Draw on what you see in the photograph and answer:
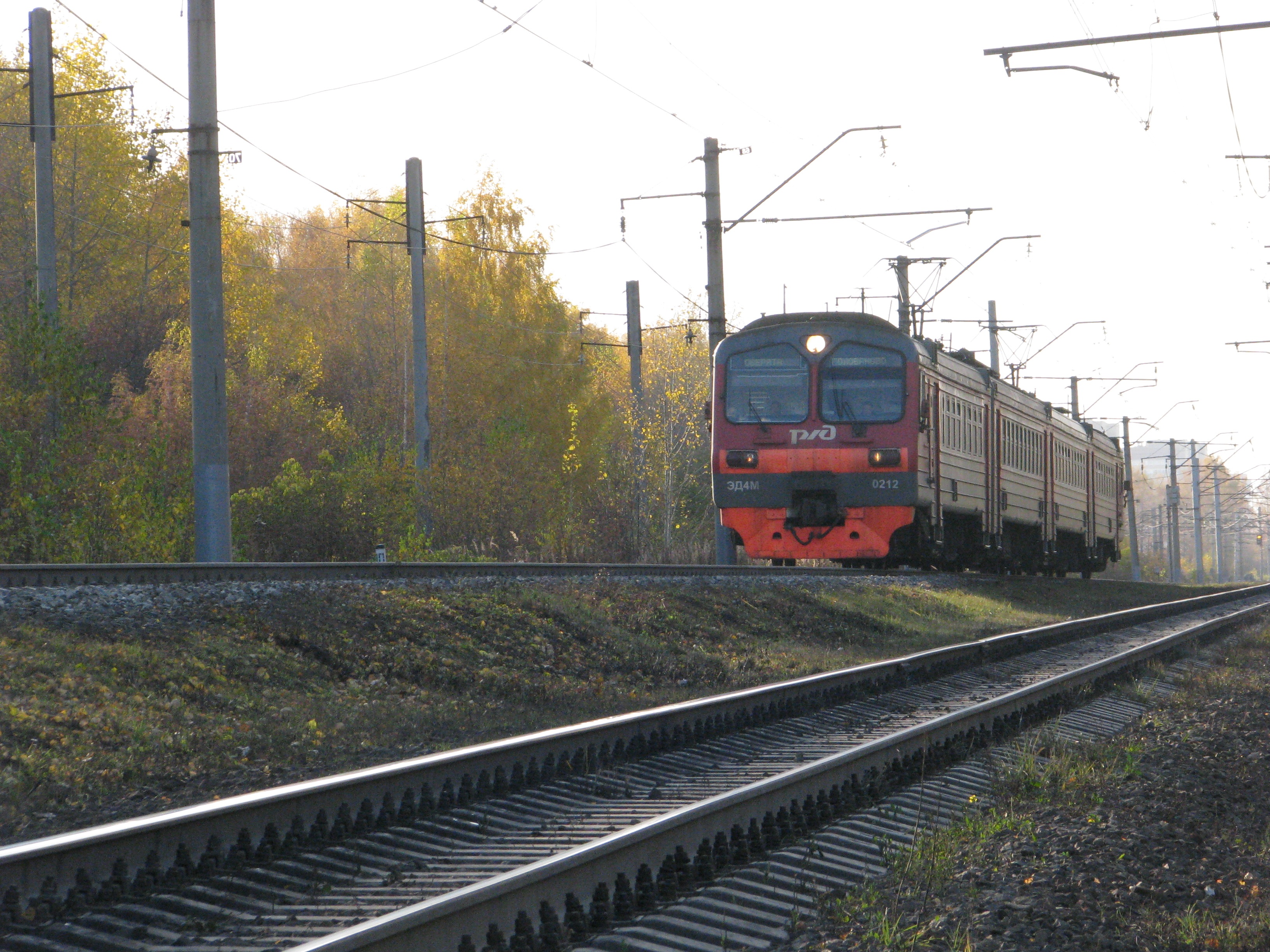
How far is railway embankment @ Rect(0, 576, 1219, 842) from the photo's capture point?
6516 millimetres

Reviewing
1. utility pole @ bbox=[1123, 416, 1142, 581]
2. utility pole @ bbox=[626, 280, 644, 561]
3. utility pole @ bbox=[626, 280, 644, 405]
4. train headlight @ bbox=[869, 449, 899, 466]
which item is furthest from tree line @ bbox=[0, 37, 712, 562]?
utility pole @ bbox=[1123, 416, 1142, 581]

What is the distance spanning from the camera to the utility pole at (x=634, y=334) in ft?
97.4

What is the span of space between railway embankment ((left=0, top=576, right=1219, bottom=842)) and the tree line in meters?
4.59

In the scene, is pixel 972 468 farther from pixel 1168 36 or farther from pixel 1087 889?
pixel 1087 889

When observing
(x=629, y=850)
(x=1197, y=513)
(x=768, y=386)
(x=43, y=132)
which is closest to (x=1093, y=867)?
(x=629, y=850)

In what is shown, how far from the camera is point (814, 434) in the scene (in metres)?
17.7

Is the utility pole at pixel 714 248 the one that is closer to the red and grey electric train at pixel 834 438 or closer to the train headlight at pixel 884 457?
the red and grey electric train at pixel 834 438

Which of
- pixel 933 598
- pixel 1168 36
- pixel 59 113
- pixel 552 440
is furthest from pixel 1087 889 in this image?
pixel 552 440

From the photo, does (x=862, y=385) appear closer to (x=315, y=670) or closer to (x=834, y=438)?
(x=834, y=438)

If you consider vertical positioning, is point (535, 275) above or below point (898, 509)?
above

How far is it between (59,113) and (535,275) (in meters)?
17.8

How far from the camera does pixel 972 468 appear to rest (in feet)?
67.8

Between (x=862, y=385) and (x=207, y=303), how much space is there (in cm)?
787

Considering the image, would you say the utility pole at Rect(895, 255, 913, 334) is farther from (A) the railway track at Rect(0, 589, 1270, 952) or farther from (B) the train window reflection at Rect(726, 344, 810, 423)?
(A) the railway track at Rect(0, 589, 1270, 952)
